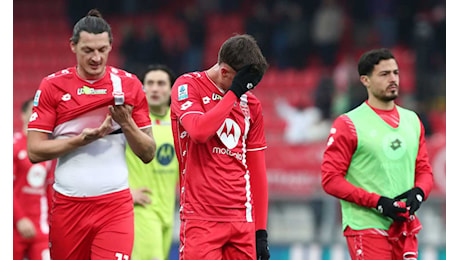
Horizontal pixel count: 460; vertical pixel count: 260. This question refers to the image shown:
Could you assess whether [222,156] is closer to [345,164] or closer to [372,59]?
[345,164]

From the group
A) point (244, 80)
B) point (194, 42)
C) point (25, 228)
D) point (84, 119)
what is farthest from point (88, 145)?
point (194, 42)

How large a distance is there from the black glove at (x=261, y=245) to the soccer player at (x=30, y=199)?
3.77 metres

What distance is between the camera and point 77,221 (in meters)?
5.90

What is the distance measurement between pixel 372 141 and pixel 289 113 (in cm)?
994

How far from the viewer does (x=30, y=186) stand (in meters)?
8.97

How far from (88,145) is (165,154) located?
92.6 inches

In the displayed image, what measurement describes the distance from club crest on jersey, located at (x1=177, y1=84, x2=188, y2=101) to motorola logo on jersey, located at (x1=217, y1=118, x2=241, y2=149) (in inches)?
14.0

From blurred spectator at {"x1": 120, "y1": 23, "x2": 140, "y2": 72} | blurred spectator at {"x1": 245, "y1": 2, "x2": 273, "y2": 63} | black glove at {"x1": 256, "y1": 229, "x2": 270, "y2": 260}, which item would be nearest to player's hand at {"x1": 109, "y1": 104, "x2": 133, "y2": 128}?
black glove at {"x1": 256, "y1": 229, "x2": 270, "y2": 260}

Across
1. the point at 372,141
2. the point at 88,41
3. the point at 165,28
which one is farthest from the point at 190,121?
the point at 165,28

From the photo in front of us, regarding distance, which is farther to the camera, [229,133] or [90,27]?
[90,27]

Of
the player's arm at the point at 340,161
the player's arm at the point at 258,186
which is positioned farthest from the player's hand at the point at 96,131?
the player's arm at the point at 340,161

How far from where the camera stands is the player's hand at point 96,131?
5.64 meters

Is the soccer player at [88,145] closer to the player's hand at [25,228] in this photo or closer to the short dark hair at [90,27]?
the short dark hair at [90,27]

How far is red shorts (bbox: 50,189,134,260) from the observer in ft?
19.2
